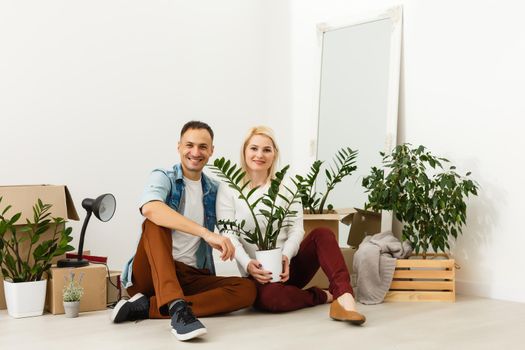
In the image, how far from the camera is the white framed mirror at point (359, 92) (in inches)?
152

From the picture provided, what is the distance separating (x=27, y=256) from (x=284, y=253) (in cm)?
119

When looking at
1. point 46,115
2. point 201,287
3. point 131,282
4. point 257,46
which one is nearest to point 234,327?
point 201,287

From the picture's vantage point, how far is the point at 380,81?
3.93 m

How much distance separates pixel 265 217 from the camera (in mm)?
2979

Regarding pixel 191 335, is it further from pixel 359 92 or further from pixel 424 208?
pixel 359 92

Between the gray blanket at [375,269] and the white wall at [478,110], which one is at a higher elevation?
the white wall at [478,110]

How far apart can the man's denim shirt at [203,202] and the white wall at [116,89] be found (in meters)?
0.95

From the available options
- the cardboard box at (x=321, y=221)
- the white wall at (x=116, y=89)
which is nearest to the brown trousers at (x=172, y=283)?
the cardboard box at (x=321, y=221)

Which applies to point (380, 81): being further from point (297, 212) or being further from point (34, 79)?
point (34, 79)

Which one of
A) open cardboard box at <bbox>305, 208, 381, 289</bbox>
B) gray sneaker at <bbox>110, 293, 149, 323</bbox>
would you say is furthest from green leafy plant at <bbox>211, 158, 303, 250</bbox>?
open cardboard box at <bbox>305, 208, 381, 289</bbox>

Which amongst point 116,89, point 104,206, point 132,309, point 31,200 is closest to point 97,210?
point 104,206

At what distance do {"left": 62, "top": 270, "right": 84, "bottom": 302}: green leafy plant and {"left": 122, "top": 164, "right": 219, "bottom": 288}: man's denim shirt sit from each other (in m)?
0.21

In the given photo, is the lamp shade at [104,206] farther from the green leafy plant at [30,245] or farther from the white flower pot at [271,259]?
the white flower pot at [271,259]

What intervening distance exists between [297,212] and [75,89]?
153cm
